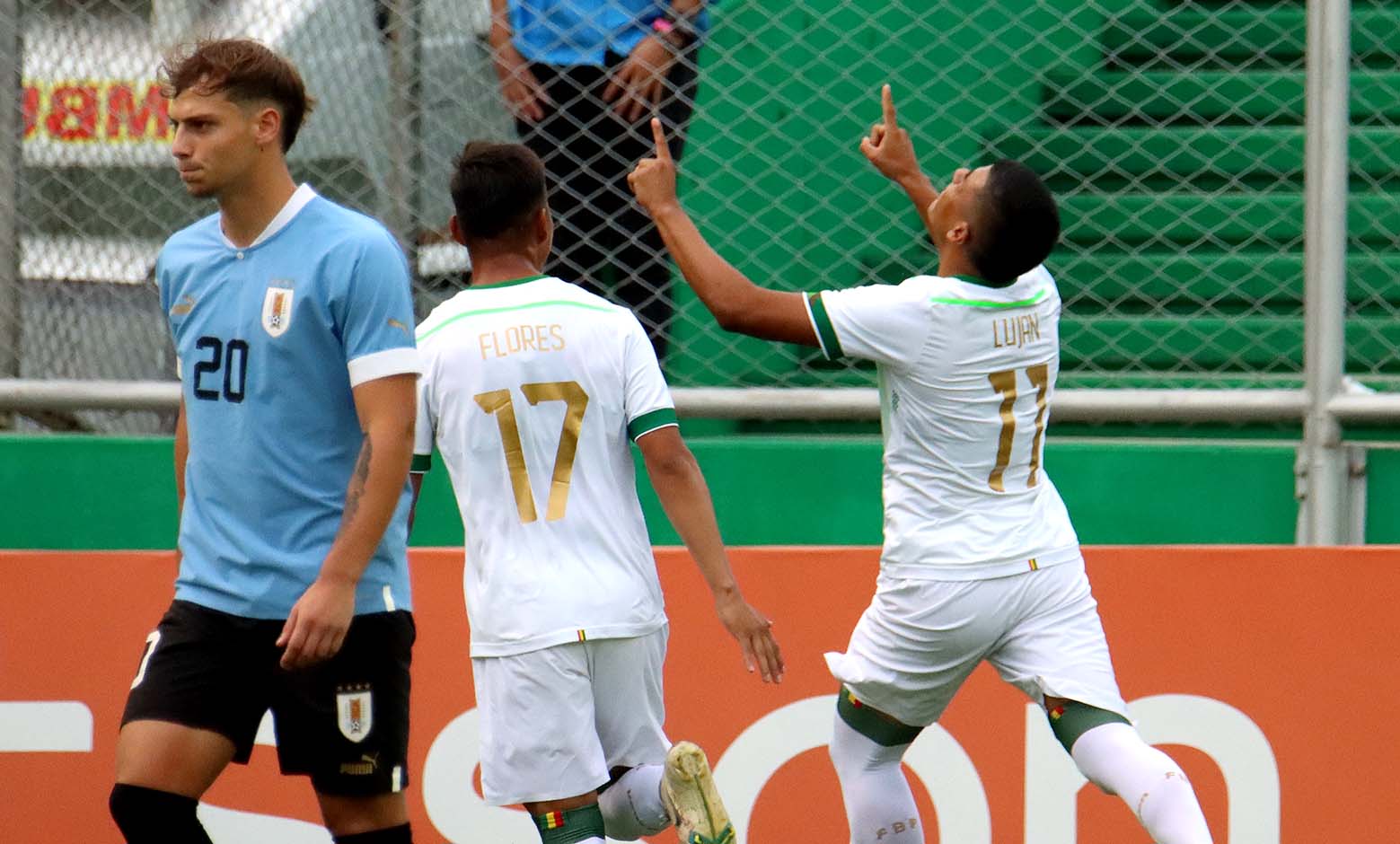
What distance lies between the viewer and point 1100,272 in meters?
6.29

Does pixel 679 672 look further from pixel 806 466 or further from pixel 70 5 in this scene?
pixel 70 5

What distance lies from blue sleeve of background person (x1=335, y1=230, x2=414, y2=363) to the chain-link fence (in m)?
1.76

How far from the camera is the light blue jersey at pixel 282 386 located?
346 cm

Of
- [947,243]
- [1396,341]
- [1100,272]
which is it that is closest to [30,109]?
[947,243]

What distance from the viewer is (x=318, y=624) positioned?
129 inches

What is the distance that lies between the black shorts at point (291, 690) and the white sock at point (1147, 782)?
1.49 m

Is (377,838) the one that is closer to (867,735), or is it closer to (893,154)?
(867,735)

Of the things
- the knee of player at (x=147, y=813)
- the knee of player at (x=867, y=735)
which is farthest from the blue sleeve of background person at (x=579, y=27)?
the knee of player at (x=147, y=813)

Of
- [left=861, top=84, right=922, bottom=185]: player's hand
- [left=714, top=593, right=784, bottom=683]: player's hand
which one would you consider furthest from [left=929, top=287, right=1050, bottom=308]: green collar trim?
[left=714, top=593, right=784, bottom=683]: player's hand

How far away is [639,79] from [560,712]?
7.93 feet

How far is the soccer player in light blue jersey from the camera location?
343 cm

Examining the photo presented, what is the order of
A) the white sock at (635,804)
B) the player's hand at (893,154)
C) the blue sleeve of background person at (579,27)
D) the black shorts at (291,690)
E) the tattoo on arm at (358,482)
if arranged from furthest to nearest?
the blue sleeve of background person at (579,27)
the player's hand at (893,154)
the white sock at (635,804)
the black shorts at (291,690)
the tattoo on arm at (358,482)

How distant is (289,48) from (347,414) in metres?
2.25

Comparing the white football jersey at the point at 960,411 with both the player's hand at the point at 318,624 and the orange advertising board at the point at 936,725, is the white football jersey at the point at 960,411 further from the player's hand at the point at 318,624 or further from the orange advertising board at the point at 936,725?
the player's hand at the point at 318,624
